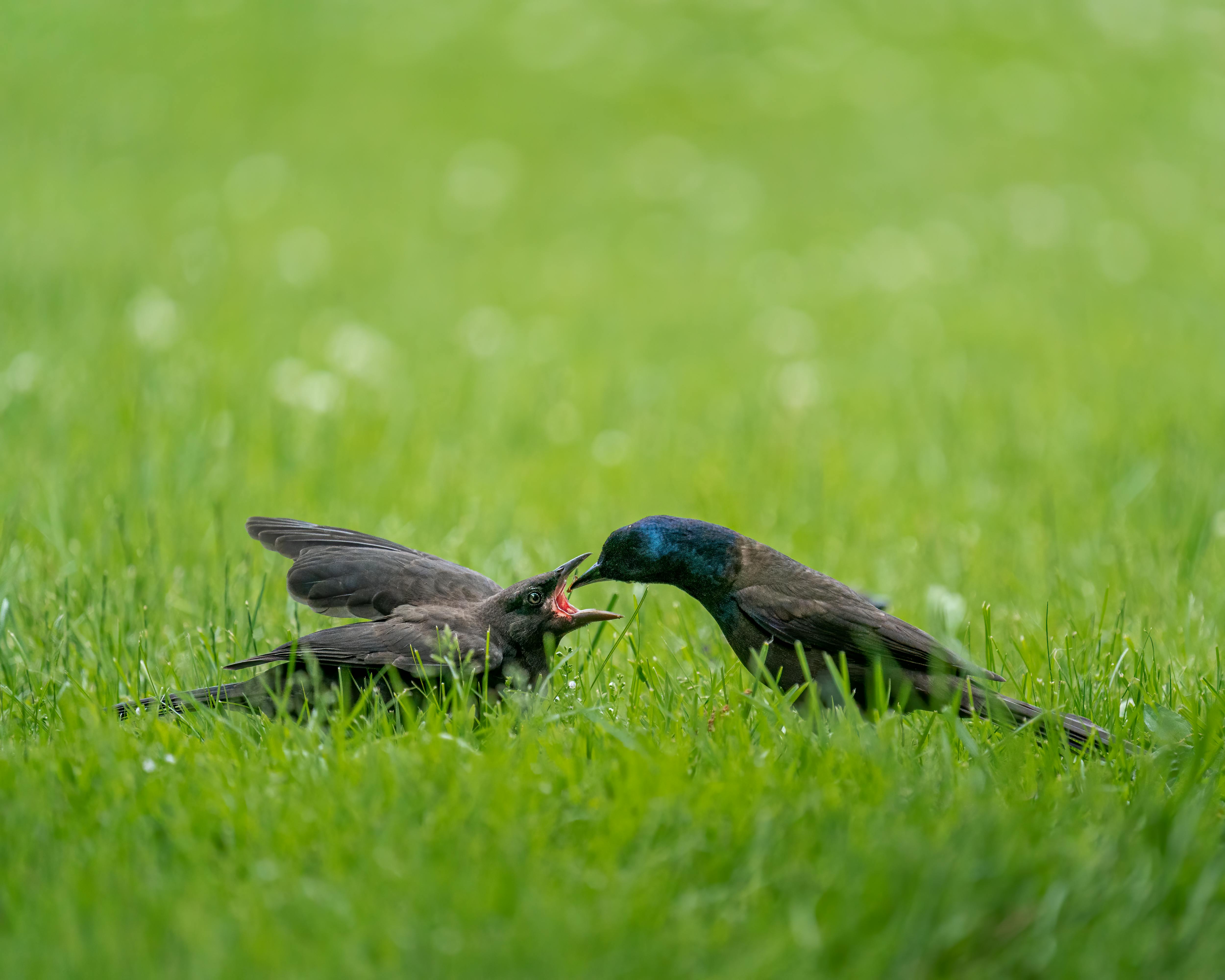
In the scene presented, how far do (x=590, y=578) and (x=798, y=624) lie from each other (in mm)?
677

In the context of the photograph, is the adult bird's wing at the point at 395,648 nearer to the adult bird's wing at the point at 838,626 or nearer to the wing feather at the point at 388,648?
the wing feather at the point at 388,648

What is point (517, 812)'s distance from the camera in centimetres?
288

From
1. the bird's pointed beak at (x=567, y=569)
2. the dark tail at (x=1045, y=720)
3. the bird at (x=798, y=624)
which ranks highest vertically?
the bird's pointed beak at (x=567, y=569)

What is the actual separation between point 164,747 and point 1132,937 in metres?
2.17

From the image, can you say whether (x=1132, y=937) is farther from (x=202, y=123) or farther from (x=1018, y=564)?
(x=202, y=123)

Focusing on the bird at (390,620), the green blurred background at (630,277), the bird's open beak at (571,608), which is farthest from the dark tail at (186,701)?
the green blurred background at (630,277)

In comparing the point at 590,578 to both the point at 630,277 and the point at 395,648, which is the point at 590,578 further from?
the point at 630,277

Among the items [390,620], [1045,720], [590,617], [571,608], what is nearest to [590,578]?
[571,608]

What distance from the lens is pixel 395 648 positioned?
385cm

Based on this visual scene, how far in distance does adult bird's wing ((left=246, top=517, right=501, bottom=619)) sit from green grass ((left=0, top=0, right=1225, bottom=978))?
30cm

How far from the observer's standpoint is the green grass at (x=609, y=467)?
258 centimetres

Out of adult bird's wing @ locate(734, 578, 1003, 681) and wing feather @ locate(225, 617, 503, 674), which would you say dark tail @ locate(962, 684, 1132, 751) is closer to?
adult bird's wing @ locate(734, 578, 1003, 681)

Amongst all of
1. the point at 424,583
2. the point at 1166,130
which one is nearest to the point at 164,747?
the point at 424,583

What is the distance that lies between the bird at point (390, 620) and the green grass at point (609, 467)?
0.14 metres
